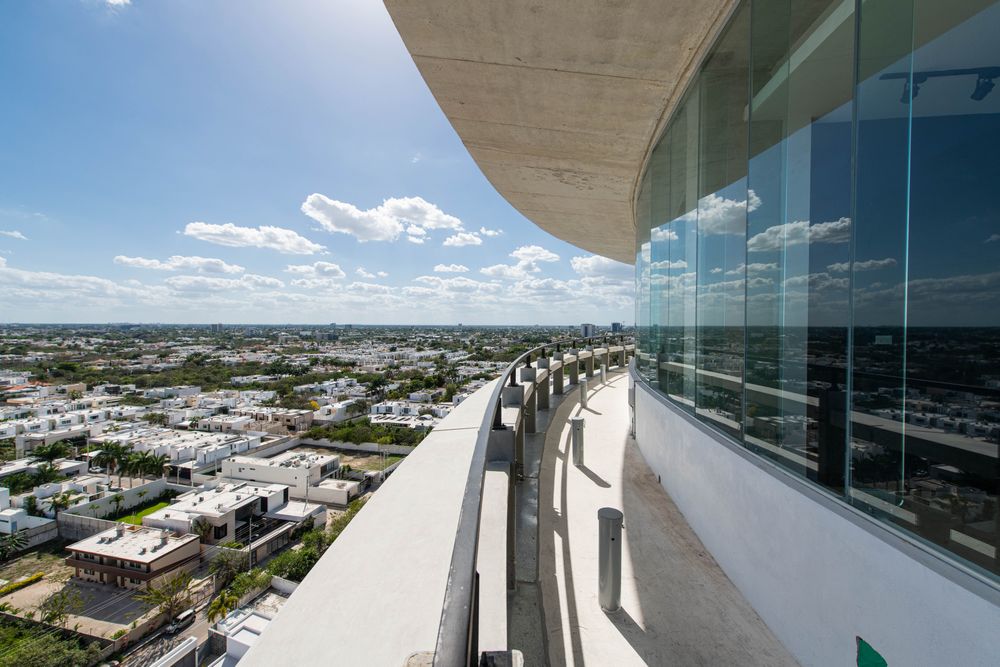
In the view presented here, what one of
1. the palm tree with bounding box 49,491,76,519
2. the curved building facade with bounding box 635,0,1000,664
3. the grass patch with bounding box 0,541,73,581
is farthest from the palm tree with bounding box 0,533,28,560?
the curved building facade with bounding box 635,0,1000,664

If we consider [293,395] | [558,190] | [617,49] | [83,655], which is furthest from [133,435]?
[617,49]

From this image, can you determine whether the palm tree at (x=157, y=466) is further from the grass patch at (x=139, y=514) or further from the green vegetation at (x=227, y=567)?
the green vegetation at (x=227, y=567)

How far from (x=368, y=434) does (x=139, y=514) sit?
1908 cm

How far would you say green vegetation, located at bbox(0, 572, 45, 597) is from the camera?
824 inches

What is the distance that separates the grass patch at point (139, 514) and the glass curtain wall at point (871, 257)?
37.6 meters

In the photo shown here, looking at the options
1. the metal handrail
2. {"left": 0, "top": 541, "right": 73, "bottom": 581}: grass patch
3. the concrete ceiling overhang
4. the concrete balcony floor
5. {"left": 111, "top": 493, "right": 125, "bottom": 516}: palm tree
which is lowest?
{"left": 0, "top": 541, "right": 73, "bottom": 581}: grass patch

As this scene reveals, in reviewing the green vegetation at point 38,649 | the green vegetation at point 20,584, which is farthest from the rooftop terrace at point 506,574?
the green vegetation at point 20,584

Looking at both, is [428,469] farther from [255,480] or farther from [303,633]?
[255,480]

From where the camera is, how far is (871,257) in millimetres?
2436

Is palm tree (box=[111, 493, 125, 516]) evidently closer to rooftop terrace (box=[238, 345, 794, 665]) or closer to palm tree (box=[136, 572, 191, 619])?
palm tree (box=[136, 572, 191, 619])

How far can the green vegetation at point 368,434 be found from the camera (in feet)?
143

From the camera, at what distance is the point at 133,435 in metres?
45.1

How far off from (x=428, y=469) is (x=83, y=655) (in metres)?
23.9

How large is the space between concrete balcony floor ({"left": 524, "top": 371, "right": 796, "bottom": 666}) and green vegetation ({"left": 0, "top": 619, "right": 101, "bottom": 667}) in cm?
2287
